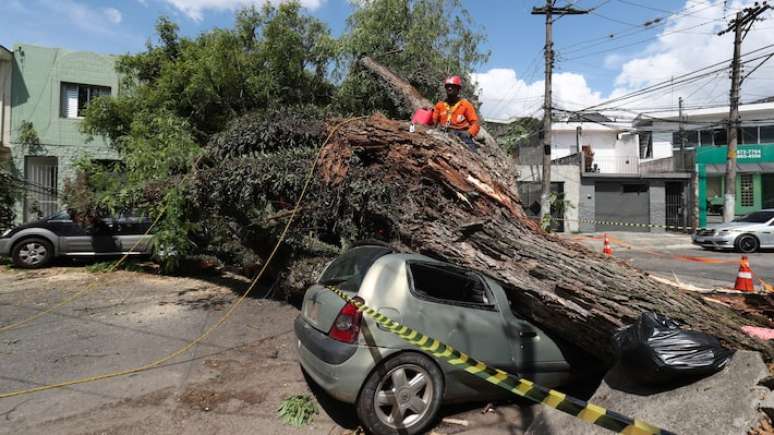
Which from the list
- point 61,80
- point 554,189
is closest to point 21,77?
point 61,80

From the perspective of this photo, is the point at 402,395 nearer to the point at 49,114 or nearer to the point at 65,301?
the point at 65,301

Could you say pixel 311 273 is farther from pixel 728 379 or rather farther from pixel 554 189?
pixel 554 189

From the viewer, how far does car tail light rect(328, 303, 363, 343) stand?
10.5 feet

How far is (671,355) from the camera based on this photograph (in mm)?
2887

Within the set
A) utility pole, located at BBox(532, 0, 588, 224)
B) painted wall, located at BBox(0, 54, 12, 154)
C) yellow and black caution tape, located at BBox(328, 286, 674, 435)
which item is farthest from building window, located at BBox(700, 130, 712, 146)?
painted wall, located at BBox(0, 54, 12, 154)

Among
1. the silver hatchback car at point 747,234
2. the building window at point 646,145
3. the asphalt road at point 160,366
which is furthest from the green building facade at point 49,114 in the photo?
the building window at point 646,145

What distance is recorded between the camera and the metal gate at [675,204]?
21.7 metres

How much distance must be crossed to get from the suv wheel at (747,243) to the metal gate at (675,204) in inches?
353

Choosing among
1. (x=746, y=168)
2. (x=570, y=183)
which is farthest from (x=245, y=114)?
(x=746, y=168)

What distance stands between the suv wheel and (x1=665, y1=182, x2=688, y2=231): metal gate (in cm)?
896

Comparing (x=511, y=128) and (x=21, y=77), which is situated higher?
(x=21, y=77)

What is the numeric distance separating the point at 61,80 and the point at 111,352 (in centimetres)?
1432

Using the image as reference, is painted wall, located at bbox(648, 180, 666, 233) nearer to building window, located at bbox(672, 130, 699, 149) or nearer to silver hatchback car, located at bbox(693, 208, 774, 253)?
silver hatchback car, located at bbox(693, 208, 774, 253)

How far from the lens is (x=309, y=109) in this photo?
672cm
